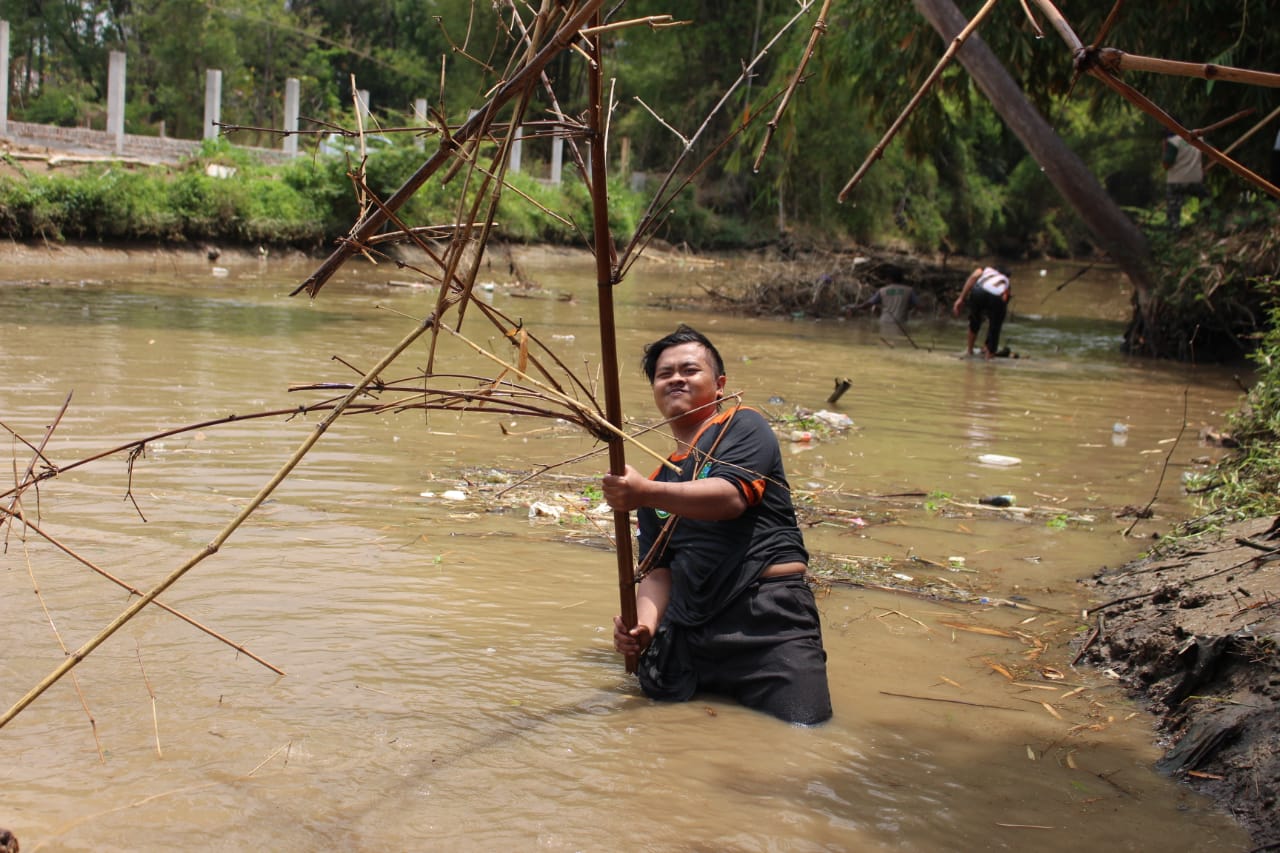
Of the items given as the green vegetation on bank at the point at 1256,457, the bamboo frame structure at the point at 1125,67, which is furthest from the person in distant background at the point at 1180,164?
the bamboo frame structure at the point at 1125,67

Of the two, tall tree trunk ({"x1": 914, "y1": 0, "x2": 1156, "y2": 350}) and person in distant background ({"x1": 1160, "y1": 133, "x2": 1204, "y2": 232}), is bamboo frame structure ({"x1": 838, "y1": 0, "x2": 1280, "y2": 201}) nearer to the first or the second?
tall tree trunk ({"x1": 914, "y1": 0, "x2": 1156, "y2": 350})

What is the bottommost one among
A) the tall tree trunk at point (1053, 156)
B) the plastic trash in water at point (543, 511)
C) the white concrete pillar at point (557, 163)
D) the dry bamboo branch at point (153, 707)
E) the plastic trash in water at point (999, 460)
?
the dry bamboo branch at point (153, 707)

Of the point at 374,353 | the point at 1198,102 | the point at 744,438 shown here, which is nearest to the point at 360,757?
the point at 744,438

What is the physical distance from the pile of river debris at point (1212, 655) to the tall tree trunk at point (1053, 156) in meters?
9.35

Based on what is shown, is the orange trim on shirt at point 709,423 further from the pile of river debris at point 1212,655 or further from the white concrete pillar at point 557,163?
the white concrete pillar at point 557,163

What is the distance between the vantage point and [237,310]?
13.4 meters

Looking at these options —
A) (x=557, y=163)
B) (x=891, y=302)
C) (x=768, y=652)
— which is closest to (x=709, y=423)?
(x=768, y=652)

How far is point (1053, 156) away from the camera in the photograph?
540 inches

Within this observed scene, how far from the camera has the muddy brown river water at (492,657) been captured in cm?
286

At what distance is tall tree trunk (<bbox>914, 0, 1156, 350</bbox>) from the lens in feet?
42.4

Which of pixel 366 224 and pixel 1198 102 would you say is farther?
pixel 1198 102

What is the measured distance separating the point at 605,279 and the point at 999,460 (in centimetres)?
534

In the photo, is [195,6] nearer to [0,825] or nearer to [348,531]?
[348,531]

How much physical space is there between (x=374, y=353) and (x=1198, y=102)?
9257 mm
